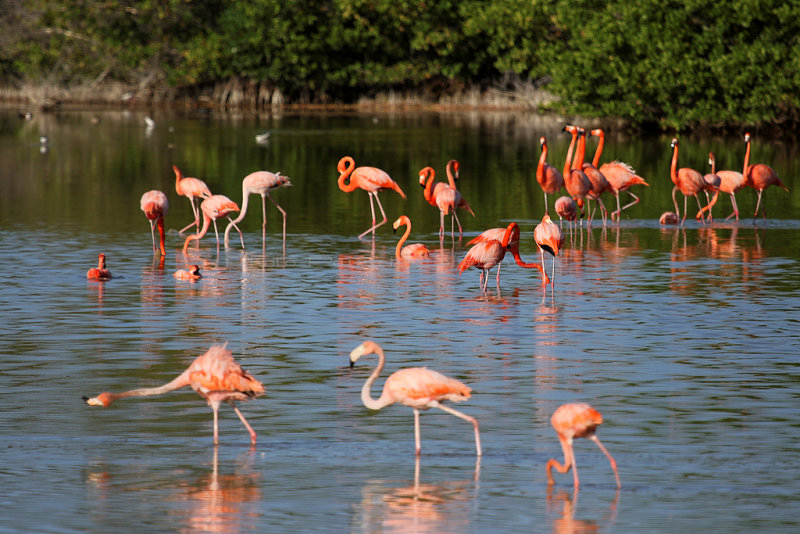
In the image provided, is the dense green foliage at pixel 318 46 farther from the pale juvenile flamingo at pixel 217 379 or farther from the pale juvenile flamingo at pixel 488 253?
the pale juvenile flamingo at pixel 217 379

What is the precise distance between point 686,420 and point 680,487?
147cm

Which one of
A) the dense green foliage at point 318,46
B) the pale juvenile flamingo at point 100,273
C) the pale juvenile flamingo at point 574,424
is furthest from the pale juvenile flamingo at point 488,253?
the dense green foliage at point 318,46

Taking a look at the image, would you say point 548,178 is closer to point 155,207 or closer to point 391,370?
point 155,207

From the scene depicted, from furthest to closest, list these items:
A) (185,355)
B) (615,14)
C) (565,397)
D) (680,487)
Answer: (615,14)
(185,355)
(565,397)
(680,487)

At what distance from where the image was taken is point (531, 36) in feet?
188

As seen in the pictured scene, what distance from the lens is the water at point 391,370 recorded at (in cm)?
714

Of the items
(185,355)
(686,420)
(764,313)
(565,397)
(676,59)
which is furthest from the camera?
(676,59)

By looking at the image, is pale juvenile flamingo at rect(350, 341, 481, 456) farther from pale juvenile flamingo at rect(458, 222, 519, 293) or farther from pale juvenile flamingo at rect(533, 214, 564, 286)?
pale juvenile flamingo at rect(533, 214, 564, 286)

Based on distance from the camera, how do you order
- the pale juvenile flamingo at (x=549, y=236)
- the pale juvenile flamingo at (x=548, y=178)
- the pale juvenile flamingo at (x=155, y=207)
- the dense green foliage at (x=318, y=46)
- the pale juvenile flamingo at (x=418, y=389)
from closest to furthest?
the pale juvenile flamingo at (x=418, y=389) < the pale juvenile flamingo at (x=549, y=236) < the pale juvenile flamingo at (x=155, y=207) < the pale juvenile flamingo at (x=548, y=178) < the dense green foliage at (x=318, y=46)

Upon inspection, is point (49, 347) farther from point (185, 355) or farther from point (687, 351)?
point (687, 351)

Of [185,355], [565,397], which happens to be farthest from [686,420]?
[185,355]

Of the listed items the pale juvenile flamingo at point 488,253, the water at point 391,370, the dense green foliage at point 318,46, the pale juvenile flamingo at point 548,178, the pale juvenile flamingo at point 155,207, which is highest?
the dense green foliage at point 318,46

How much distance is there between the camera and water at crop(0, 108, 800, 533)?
714 cm

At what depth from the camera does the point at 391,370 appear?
10.2 m
